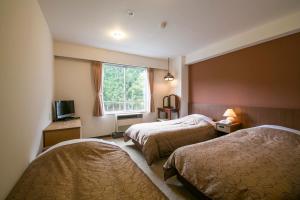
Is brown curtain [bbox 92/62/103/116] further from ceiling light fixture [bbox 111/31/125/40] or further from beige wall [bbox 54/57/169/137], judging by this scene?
ceiling light fixture [bbox 111/31/125/40]

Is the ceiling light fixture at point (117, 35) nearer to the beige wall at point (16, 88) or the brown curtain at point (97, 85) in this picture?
the brown curtain at point (97, 85)

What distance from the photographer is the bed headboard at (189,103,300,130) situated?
2596 millimetres

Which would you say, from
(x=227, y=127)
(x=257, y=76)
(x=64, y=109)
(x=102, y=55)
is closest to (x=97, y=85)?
(x=102, y=55)

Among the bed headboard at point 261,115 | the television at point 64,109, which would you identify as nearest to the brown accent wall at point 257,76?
Result: the bed headboard at point 261,115

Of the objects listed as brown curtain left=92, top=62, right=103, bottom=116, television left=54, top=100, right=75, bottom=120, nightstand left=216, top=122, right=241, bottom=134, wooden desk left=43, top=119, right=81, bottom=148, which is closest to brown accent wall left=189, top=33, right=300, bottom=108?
nightstand left=216, top=122, right=241, bottom=134

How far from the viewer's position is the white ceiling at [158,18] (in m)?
2.19

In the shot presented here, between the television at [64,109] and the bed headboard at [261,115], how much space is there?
3.87m

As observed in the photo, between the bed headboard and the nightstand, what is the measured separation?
0.16 metres

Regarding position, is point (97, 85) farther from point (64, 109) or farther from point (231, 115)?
point (231, 115)

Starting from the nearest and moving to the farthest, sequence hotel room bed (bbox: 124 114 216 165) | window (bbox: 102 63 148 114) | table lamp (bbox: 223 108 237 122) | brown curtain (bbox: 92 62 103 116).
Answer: hotel room bed (bbox: 124 114 216 165), table lamp (bbox: 223 108 237 122), brown curtain (bbox: 92 62 103 116), window (bbox: 102 63 148 114)

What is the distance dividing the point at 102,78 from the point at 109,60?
592 mm

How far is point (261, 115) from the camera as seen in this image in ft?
9.89

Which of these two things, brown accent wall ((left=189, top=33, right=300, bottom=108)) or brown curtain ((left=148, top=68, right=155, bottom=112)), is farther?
brown curtain ((left=148, top=68, right=155, bottom=112))

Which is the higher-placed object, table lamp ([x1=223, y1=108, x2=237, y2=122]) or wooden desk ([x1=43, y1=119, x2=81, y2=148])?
table lamp ([x1=223, y1=108, x2=237, y2=122])
